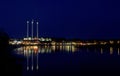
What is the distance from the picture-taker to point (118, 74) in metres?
22.9

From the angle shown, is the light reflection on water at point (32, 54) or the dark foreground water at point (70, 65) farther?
the light reflection on water at point (32, 54)

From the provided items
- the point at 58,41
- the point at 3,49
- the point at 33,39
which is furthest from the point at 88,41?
the point at 3,49

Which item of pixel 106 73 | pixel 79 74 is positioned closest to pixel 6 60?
pixel 79 74

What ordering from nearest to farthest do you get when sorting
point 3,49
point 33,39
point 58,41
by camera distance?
point 3,49 < point 33,39 < point 58,41

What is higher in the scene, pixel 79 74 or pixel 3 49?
pixel 3 49

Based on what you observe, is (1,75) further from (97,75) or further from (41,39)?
(41,39)

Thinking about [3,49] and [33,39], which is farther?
[33,39]

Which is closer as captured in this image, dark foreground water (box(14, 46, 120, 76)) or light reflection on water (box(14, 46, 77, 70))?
dark foreground water (box(14, 46, 120, 76))

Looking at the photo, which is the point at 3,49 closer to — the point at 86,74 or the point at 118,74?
the point at 86,74

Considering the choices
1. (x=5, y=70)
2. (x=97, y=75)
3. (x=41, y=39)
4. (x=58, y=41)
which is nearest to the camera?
(x=5, y=70)

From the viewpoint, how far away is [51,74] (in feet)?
77.3

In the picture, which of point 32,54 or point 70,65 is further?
point 32,54

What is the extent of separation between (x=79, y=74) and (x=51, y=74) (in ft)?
6.94

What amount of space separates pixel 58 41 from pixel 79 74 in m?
140
